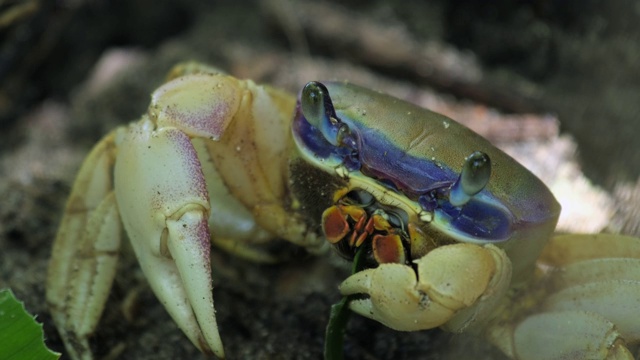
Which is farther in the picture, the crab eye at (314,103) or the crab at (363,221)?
the crab eye at (314,103)

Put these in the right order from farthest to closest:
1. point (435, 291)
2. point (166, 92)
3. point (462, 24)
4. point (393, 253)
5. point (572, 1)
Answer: point (462, 24) < point (572, 1) < point (166, 92) < point (393, 253) < point (435, 291)

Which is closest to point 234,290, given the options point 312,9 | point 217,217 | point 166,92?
point 217,217

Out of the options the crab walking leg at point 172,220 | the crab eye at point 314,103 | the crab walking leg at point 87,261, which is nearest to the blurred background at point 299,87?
the crab walking leg at point 87,261

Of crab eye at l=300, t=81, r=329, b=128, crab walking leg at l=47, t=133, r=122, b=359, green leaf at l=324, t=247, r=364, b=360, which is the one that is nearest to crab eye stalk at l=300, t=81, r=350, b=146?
crab eye at l=300, t=81, r=329, b=128

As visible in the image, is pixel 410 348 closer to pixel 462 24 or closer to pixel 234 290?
pixel 234 290

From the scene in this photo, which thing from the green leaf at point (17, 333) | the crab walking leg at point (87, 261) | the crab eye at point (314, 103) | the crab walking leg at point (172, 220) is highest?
the crab eye at point (314, 103)

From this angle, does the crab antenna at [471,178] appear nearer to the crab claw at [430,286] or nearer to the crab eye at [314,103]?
the crab claw at [430,286]

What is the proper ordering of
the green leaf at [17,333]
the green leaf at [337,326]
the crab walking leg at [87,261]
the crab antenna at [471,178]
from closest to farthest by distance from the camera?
1. the green leaf at [17,333]
2. the crab antenna at [471,178]
3. the green leaf at [337,326]
4. the crab walking leg at [87,261]
